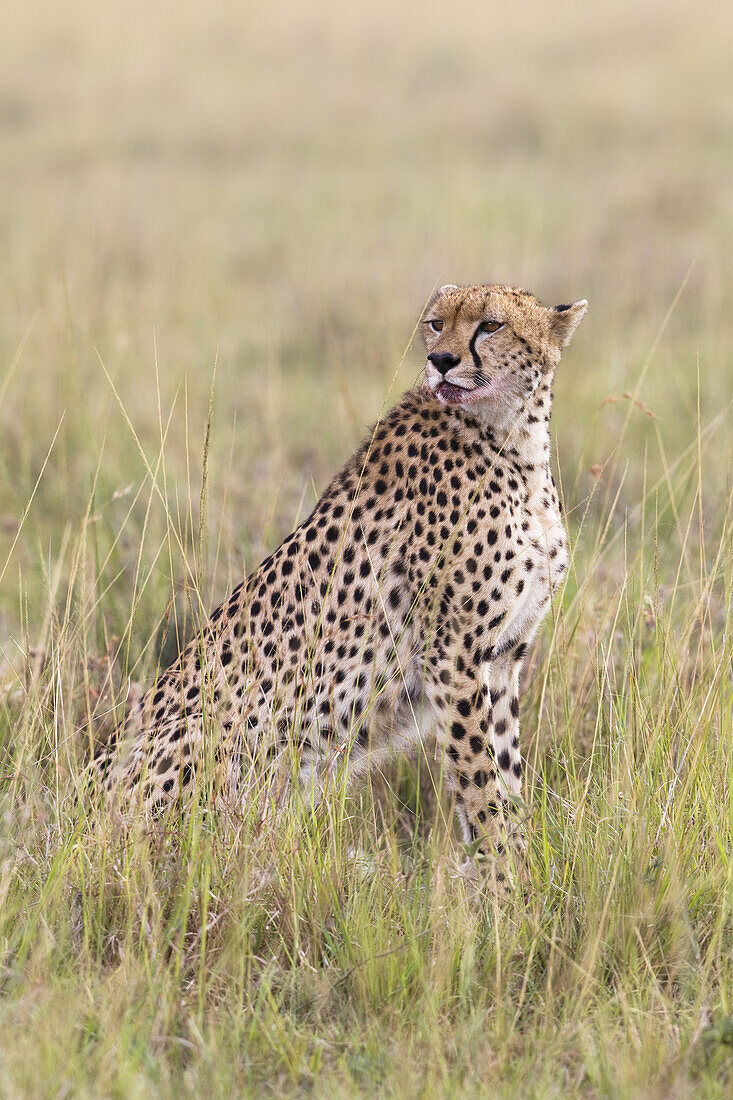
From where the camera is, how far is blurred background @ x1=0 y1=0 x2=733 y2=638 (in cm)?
468

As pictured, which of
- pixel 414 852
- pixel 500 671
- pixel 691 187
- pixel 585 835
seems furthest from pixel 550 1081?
pixel 691 187

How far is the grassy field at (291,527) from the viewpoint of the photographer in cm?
194

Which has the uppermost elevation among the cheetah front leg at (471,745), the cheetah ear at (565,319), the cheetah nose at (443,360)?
the cheetah ear at (565,319)

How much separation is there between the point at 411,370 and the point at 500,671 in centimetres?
292

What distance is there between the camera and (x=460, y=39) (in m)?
17.5

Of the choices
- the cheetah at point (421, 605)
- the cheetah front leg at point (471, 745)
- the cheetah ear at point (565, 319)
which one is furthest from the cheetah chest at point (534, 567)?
the cheetah ear at point (565, 319)

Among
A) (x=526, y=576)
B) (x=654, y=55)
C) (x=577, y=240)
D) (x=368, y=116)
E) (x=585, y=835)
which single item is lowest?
(x=585, y=835)

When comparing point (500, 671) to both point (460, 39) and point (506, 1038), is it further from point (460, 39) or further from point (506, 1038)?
point (460, 39)

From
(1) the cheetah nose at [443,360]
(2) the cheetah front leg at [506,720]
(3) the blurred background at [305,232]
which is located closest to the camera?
(1) the cheetah nose at [443,360]

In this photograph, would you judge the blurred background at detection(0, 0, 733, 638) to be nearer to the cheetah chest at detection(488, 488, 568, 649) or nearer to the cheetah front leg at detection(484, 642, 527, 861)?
the cheetah chest at detection(488, 488, 568, 649)

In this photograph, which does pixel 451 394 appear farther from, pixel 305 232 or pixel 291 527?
pixel 305 232

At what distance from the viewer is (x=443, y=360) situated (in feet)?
8.55

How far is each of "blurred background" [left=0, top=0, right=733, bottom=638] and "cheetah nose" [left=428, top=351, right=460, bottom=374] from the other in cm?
23

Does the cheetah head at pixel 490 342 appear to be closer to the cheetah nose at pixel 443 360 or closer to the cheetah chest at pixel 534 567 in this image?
the cheetah nose at pixel 443 360
